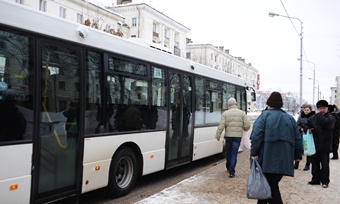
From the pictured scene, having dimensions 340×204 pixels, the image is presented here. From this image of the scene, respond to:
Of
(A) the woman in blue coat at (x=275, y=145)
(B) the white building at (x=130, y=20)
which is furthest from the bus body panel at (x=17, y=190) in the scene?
(B) the white building at (x=130, y=20)

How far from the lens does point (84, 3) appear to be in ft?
108

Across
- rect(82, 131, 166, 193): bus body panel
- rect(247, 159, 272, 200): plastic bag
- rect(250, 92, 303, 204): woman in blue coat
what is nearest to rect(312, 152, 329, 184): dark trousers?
rect(250, 92, 303, 204): woman in blue coat

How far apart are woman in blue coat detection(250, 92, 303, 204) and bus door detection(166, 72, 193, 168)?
3.47 meters

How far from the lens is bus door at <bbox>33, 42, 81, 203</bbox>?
4.76m

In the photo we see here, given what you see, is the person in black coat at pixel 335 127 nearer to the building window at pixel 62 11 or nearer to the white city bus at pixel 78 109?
the white city bus at pixel 78 109

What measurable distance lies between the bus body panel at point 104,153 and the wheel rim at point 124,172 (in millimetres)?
371

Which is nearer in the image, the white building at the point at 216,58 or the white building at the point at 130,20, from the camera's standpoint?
the white building at the point at 130,20

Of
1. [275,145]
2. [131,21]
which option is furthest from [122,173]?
[131,21]

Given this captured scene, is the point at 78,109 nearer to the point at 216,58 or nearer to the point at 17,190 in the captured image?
the point at 17,190

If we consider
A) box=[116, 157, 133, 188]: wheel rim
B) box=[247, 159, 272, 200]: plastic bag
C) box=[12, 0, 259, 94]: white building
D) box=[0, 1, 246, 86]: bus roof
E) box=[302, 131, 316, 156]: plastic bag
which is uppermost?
box=[12, 0, 259, 94]: white building

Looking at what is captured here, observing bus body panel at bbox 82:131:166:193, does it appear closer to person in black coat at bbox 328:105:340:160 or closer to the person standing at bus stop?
the person standing at bus stop

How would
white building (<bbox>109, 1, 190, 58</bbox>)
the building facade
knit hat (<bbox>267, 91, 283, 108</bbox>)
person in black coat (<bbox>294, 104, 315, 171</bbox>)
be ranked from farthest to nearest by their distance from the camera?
white building (<bbox>109, 1, 190, 58</bbox>), the building facade, person in black coat (<bbox>294, 104, 315, 171</bbox>), knit hat (<bbox>267, 91, 283, 108</bbox>)

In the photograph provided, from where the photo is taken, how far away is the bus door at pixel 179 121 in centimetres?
825

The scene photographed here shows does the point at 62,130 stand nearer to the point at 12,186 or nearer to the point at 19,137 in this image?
the point at 19,137
